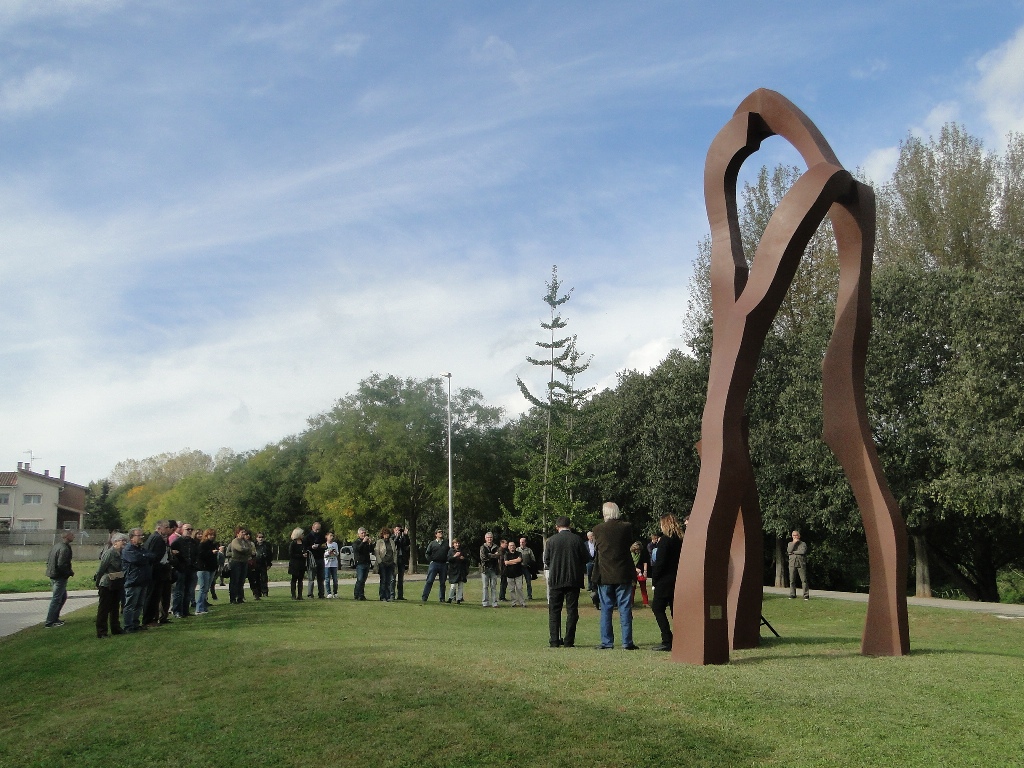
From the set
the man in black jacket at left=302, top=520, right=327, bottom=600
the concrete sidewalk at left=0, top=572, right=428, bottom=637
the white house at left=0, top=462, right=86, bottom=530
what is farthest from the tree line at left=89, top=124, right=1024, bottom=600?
the white house at left=0, top=462, right=86, bottom=530

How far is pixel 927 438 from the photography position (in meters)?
26.4

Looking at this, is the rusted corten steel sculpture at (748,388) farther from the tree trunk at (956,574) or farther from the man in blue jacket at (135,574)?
the tree trunk at (956,574)

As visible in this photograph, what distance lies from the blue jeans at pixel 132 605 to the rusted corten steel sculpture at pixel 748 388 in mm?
8935

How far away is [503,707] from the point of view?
6809mm

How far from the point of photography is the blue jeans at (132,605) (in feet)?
44.2

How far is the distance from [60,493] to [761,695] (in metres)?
99.1

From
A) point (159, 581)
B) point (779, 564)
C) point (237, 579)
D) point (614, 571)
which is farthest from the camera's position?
point (779, 564)

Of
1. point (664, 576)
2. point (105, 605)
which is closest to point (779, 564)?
point (664, 576)

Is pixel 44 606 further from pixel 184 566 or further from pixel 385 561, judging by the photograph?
pixel 385 561

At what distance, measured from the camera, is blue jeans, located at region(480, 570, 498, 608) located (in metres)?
20.6

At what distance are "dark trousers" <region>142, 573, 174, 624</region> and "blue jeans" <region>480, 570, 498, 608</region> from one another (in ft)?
25.7

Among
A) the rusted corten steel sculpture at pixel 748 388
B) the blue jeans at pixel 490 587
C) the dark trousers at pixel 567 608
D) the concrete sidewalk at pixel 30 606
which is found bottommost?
the concrete sidewalk at pixel 30 606

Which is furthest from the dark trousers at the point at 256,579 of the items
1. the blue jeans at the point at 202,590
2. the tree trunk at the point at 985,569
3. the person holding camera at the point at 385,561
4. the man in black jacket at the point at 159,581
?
the tree trunk at the point at 985,569

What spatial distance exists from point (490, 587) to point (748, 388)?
12789mm
